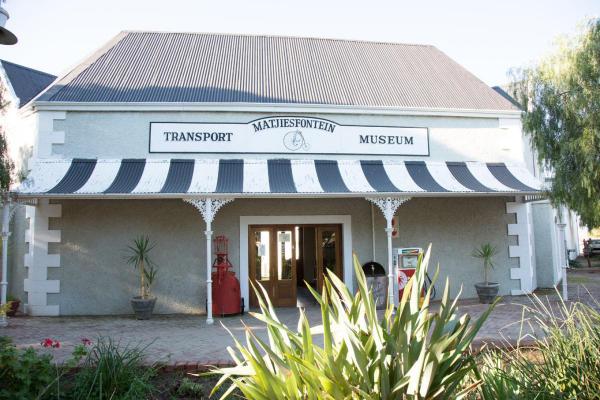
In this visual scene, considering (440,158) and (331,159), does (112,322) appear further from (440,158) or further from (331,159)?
(440,158)

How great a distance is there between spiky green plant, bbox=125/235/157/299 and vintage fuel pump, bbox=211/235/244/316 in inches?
51.5

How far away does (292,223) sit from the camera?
10.6 m

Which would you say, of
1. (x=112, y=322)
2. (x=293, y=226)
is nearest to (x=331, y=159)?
(x=293, y=226)

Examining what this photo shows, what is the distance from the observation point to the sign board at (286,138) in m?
10.2

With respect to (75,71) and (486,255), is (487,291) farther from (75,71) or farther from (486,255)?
(75,71)

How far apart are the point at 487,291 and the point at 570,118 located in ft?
13.2

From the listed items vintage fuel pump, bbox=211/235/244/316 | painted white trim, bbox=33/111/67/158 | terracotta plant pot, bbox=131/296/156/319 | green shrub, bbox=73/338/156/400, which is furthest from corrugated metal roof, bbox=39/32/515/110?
green shrub, bbox=73/338/156/400

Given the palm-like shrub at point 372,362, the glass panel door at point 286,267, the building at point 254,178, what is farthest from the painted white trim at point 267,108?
the palm-like shrub at point 372,362

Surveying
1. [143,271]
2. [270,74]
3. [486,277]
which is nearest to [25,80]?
[270,74]

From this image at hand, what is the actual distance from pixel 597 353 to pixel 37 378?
4.24 m

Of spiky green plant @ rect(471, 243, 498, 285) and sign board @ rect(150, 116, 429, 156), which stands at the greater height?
sign board @ rect(150, 116, 429, 156)

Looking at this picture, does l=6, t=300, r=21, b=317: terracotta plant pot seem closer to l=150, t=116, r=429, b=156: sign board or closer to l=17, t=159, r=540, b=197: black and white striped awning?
l=17, t=159, r=540, b=197: black and white striped awning

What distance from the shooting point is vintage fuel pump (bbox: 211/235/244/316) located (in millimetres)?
9438

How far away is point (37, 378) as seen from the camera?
3975 millimetres
